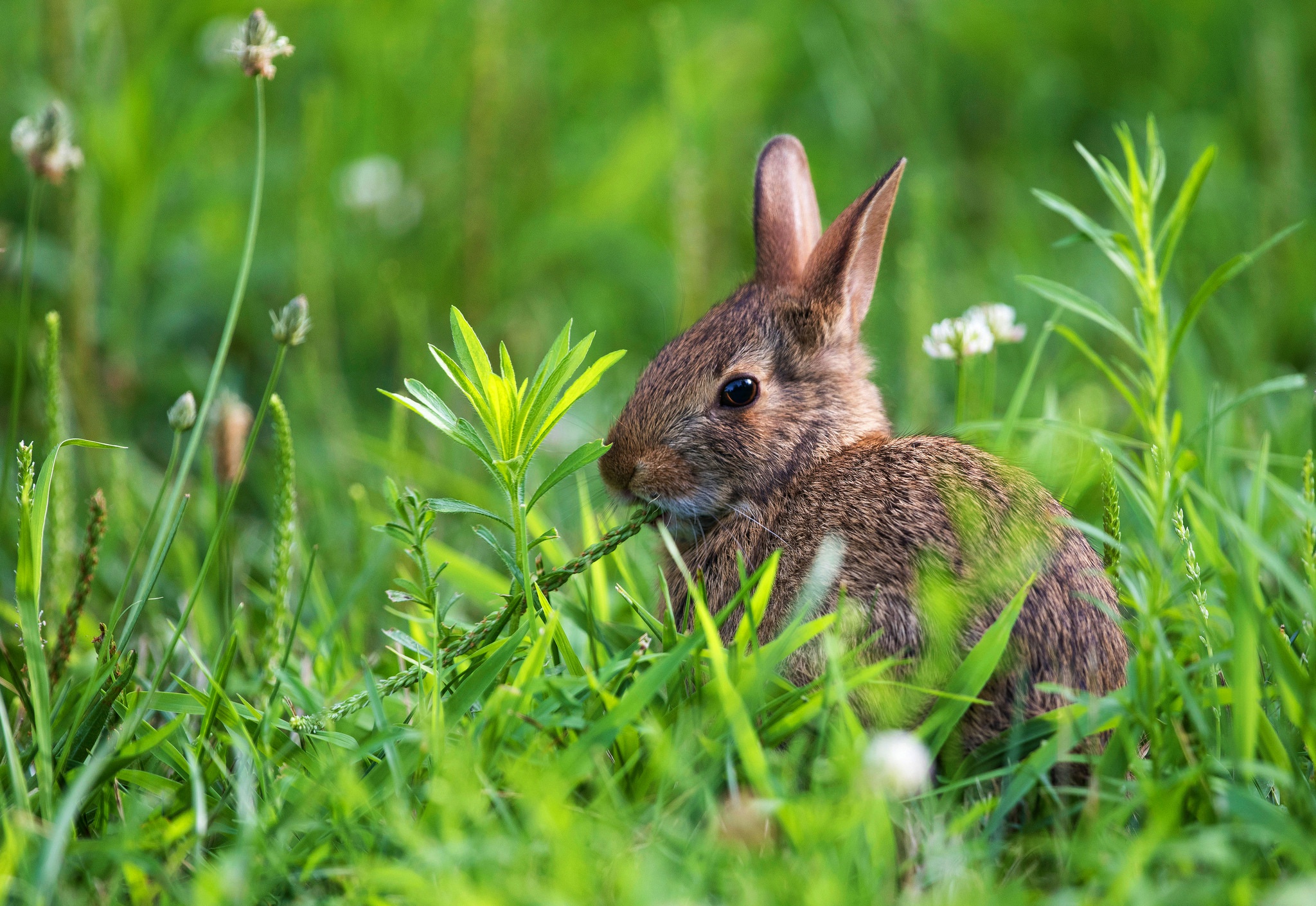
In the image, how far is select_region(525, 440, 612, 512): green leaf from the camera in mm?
2682

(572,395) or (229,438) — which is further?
(229,438)

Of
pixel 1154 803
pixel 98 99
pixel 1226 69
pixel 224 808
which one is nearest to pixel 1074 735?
pixel 1154 803

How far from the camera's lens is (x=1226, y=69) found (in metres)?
6.86

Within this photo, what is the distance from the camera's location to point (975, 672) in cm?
264

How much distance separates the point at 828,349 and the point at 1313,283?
9.28ft

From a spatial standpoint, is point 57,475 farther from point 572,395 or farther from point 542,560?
point 572,395

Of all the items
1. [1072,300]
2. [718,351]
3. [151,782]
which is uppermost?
[1072,300]

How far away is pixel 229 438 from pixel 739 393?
1572 millimetres

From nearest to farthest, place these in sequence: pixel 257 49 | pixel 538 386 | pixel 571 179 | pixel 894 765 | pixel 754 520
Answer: pixel 894 765, pixel 538 386, pixel 257 49, pixel 754 520, pixel 571 179

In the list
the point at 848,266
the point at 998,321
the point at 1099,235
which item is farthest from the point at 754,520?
the point at 1099,235

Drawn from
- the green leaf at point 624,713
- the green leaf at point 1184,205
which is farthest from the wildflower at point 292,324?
the green leaf at point 1184,205

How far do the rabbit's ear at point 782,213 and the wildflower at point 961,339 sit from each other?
80cm

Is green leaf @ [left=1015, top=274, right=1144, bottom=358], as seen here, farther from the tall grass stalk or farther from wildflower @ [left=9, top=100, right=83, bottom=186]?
wildflower @ [left=9, top=100, right=83, bottom=186]

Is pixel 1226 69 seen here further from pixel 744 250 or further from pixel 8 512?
pixel 8 512
